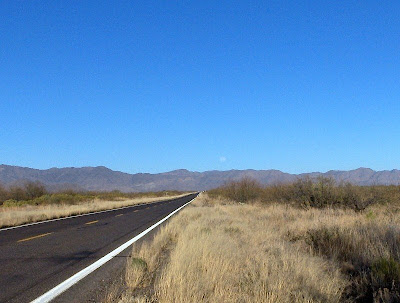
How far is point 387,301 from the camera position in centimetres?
555

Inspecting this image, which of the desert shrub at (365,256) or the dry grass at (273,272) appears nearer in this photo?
the dry grass at (273,272)

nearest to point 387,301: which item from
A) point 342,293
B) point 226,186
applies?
point 342,293

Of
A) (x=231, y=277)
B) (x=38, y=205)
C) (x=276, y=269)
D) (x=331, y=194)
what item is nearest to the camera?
(x=231, y=277)

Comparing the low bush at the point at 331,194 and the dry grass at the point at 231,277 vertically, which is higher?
the low bush at the point at 331,194

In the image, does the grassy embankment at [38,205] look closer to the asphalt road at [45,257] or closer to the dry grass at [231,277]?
the asphalt road at [45,257]

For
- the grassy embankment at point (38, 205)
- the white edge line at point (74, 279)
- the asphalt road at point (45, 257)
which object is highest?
the grassy embankment at point (38, 205)

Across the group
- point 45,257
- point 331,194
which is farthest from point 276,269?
point 331,194

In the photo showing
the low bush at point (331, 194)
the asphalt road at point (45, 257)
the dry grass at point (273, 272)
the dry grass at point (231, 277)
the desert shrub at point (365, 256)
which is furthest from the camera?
the low bush at point (331, 194)

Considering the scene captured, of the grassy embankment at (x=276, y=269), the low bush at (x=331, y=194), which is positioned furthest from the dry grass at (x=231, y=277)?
the low bush at (x=331, y=194)

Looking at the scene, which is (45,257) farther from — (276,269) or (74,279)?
(276,269)

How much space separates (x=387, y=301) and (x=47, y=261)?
735 cm

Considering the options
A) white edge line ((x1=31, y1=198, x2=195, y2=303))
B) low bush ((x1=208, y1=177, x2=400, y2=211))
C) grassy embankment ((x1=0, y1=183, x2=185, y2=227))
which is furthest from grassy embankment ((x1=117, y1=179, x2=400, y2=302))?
grassy embankment ((x1=0, y1=183, x2=185, y2=227))

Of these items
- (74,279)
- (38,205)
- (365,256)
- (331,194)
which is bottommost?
(74,279)

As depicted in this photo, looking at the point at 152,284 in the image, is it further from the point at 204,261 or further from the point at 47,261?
the point at 47,261
